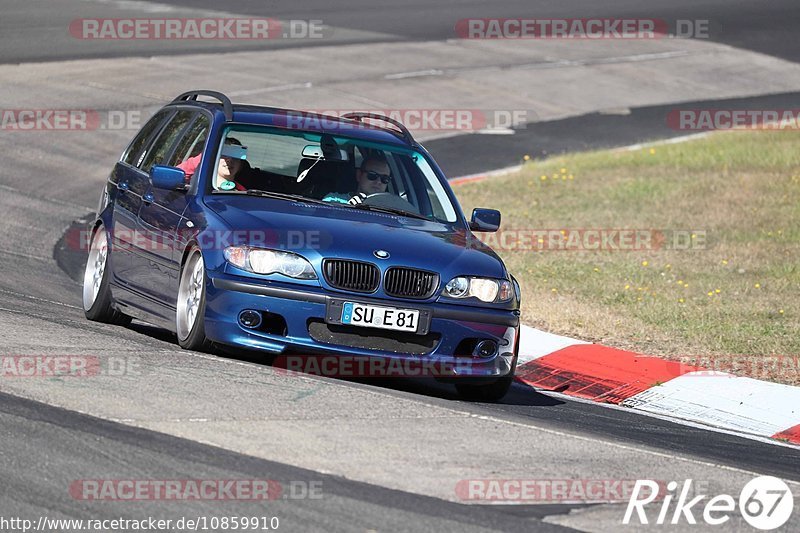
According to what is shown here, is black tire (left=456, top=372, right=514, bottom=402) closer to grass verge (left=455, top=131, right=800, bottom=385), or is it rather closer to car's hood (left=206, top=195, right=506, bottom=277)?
car's hood (left=206, top=195, right=506, bottom=277)

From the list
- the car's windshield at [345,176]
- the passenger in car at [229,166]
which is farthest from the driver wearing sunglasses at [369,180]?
the passenger in car at [229,166]

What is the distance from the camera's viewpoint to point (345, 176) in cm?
973

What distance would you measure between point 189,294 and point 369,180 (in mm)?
1650

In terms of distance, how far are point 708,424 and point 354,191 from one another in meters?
2.70

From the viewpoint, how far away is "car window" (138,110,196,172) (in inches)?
401

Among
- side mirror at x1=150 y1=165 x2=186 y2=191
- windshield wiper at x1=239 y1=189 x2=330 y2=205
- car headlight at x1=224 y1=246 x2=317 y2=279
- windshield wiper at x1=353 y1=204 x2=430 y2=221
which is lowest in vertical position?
car headlight at x1=224 y1=246 x2=317 y2=279

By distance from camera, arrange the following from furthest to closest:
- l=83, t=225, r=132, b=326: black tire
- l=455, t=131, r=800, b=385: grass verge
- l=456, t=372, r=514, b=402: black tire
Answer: l=455, t=131, r=800, b=385: grass verge < l=83, t=225, r=132, b=326: black tire < l=456, t=372, r=514, b=402: black tire

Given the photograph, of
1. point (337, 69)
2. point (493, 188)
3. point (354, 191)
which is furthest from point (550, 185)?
point (354, 191)

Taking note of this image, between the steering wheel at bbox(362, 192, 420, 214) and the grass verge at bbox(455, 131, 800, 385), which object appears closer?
the steering wheel at bbox(362, 192, 420, 214)

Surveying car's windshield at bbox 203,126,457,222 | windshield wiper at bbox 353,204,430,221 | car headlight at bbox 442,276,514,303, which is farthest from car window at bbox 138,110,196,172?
car headlight at bbox 442,276,514,303

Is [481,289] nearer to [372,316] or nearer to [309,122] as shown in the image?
[372,316]

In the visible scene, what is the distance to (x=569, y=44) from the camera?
32.2m

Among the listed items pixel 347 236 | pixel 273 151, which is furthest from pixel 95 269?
pixel 273 151

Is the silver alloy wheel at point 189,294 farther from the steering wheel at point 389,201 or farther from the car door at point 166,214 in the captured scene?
the steering wheel at point 389,201
